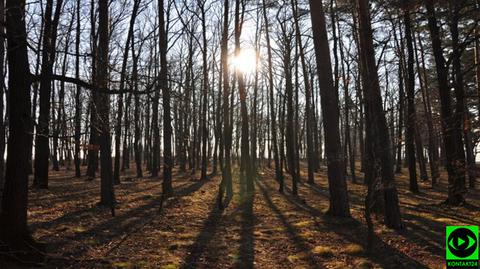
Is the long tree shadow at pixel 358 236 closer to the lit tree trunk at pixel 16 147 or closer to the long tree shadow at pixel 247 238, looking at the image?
the long tree shadow at pixel 247 238

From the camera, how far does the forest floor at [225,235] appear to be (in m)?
6.95

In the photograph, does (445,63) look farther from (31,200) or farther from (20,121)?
(31,200)

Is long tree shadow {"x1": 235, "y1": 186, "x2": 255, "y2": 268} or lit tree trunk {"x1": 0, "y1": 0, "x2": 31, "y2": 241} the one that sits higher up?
lit tree trunk {"x1": 0, "y1": 0, "x2": 31, "y2": 241}

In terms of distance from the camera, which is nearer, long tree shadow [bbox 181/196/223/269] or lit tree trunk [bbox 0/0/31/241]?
lit tree trunk [bbox 0/0/31/241]

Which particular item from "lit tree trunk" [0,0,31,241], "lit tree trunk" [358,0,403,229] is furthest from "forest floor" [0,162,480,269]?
"lit tree trunk" [0,0,31,241]

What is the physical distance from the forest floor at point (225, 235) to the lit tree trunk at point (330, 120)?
2.12ft

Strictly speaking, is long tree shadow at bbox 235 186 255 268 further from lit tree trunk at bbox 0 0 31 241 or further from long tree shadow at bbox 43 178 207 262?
lit tree trunk at bbox 0 0 31 241

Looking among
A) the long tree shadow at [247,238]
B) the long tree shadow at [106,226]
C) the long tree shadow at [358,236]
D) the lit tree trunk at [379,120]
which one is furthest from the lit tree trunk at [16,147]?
the lit tree trunk at [379,120]

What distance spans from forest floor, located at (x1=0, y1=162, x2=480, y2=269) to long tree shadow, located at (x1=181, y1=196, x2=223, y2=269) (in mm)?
19

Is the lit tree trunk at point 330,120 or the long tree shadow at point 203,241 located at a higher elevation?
the lit tree trunk at point 330,120

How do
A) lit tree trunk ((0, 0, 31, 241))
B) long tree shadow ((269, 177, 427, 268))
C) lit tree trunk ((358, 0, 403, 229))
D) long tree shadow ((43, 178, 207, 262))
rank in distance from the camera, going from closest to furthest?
lit tree trunk ((0, 0, 31, 241))
long tree shadow ((269, 177, 427, 268))
long tree shadow ((43, 178, 207, 262))
lit tree trunk ((358, 0, 403, 229))

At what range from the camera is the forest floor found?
695cm

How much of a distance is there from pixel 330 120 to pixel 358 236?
10.2ft

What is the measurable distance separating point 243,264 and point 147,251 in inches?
74.3
